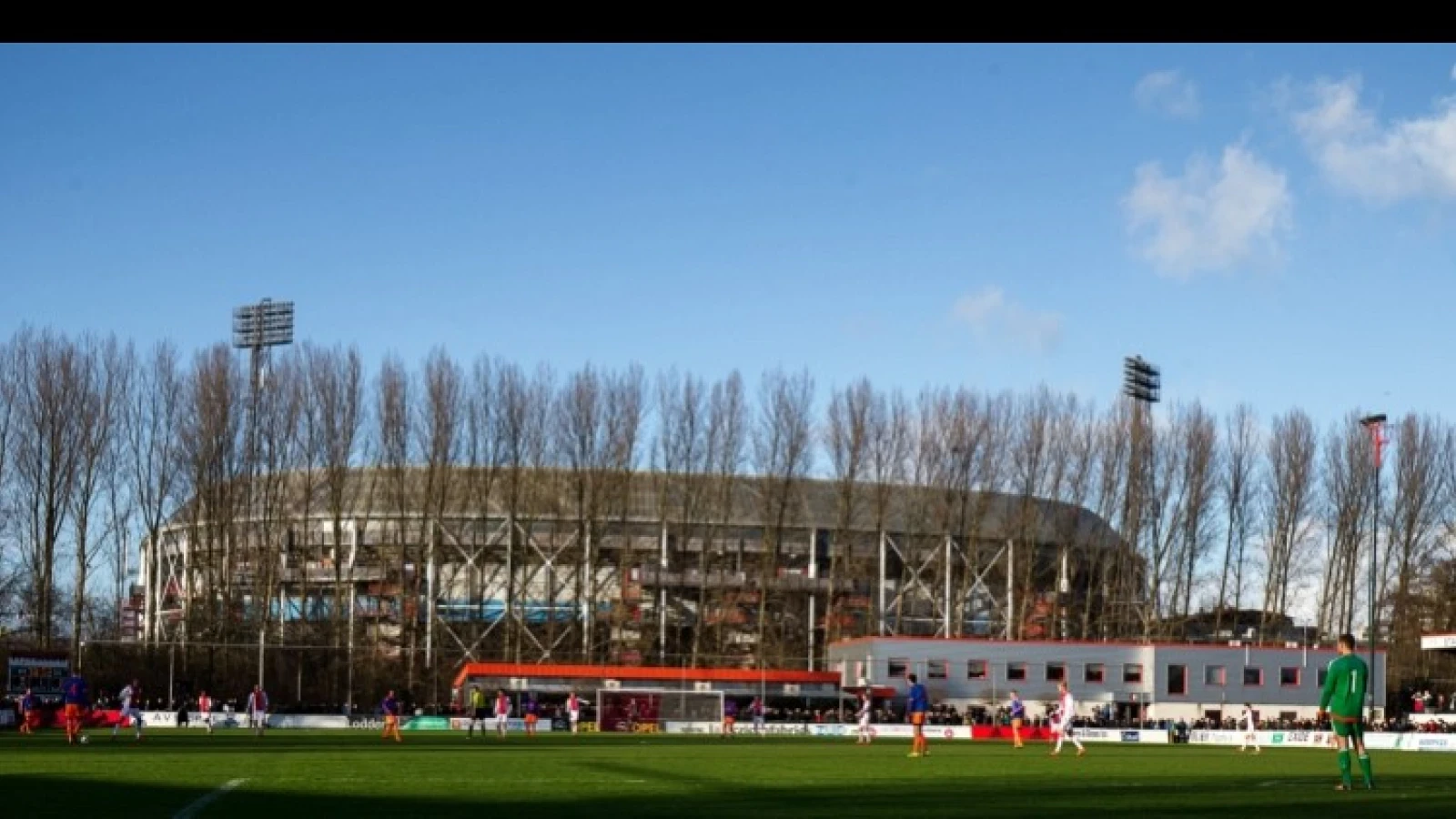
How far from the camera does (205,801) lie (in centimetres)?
1756

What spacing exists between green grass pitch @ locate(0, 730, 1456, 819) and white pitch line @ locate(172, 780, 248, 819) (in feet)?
0.30

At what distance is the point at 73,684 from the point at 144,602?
226 feet

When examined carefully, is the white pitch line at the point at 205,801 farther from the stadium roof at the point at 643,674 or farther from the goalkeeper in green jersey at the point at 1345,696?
the stadium roof at the point at 643,674

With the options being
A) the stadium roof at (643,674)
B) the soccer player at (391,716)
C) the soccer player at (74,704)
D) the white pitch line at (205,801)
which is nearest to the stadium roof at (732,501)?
the stadium roof at (643,674)

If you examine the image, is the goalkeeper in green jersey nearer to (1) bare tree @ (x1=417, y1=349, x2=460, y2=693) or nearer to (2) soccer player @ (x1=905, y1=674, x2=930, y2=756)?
(2) soccer player @ (x1=905, y1=674, x2=930, y2=756)

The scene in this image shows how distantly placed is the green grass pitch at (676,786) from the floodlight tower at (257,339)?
200 ft

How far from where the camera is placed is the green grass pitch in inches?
661

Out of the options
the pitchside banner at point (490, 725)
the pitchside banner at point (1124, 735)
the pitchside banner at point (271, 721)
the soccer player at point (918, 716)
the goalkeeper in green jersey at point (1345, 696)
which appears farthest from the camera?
the pitchside banner at point (271, 721)

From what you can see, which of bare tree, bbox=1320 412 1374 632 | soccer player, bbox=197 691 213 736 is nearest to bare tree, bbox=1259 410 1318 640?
bare tree, bbox=1320 412 1374 632

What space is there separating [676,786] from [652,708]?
57.8 metres

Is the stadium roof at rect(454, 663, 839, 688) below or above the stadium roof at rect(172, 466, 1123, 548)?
below

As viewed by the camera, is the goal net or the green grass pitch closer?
the green grass pitch

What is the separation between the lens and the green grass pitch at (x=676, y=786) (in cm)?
1680
